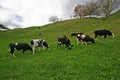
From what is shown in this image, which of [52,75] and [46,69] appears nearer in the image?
[52,75]

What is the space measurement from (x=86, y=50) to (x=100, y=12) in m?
91.7

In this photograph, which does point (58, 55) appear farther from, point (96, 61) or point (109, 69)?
point (109, 69)

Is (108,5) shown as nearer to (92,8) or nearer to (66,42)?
(92,8)

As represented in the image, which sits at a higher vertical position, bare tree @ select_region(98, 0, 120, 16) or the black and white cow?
bare tree @ select_region(98, 0, 120, 16)

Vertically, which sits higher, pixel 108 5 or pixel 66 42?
pixel 108 5

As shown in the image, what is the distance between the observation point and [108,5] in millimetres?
109750

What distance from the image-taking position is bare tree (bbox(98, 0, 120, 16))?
110 m

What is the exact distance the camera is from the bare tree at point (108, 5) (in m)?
110

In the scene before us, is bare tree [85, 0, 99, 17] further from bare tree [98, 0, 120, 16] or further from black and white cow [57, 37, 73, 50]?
black and white cow [57, 37, 73, 50]

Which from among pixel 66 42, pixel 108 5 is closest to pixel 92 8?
pixel 108 5

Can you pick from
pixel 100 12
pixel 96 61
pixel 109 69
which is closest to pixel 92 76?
pixel 109 69

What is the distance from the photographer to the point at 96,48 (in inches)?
1227

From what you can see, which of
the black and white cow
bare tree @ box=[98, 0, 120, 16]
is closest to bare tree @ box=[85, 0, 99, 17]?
bare tree @ box=[98, 0, 120, 16]

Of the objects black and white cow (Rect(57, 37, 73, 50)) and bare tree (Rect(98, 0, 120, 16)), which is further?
bare tree (Rect(98, 0, 120, 16))
